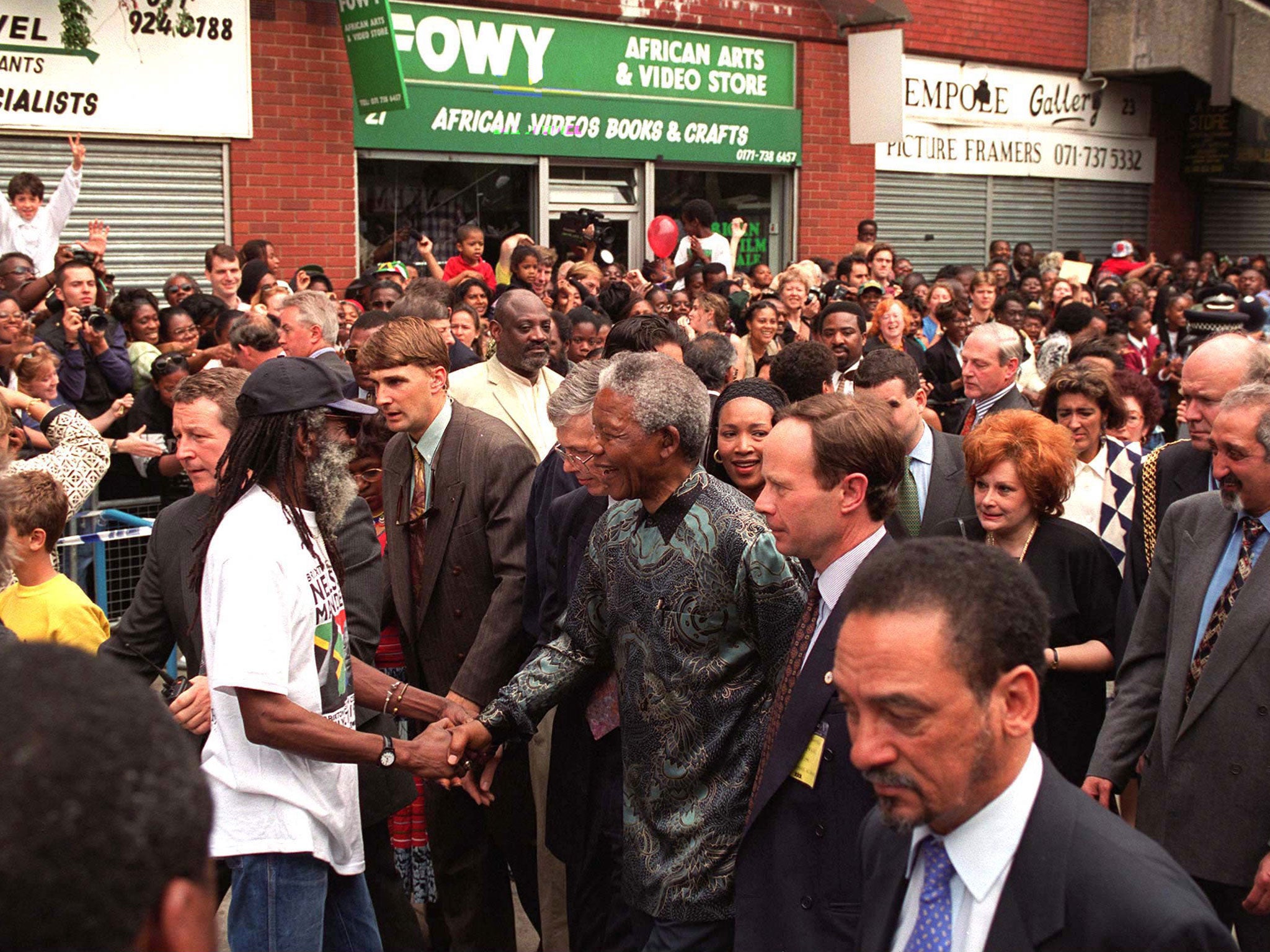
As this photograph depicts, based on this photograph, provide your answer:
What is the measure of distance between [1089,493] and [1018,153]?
53.0ft

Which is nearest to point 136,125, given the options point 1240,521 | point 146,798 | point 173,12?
point 173,12

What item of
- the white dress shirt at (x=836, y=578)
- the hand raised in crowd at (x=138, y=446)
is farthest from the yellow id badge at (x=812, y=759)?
the hand raised in crowd at (x=138, y=446)

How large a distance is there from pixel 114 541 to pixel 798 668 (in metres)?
5.21

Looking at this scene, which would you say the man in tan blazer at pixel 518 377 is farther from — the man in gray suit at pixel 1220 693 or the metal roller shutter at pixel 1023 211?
the metal roller shutter at pixel 1023 211

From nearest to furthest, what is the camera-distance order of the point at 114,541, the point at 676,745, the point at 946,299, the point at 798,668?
the point at 798,668 < the point at 676,745 < the point at 114,541 < the point at 946,299

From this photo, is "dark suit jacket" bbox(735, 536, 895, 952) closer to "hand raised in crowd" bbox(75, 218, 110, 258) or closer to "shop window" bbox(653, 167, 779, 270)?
"hand raised in crowd" bbox(75, 218, 110, 258)

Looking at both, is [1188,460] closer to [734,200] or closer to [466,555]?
[466,555]

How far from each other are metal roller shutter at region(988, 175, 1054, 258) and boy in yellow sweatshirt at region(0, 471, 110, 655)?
1789 cm

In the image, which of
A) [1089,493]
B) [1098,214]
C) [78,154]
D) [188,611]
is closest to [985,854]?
[188,611]

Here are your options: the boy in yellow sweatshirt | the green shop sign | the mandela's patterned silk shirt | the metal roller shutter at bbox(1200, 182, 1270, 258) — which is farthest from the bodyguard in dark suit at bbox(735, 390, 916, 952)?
the metal roller shutter at bbox(1200, 182, 1270, 258)

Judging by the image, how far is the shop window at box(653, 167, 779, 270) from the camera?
16.3m

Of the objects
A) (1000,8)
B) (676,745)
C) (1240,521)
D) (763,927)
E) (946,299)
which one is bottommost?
(763,927)

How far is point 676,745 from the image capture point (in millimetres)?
3531

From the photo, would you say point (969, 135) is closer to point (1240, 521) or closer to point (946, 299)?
point (946, 299)
